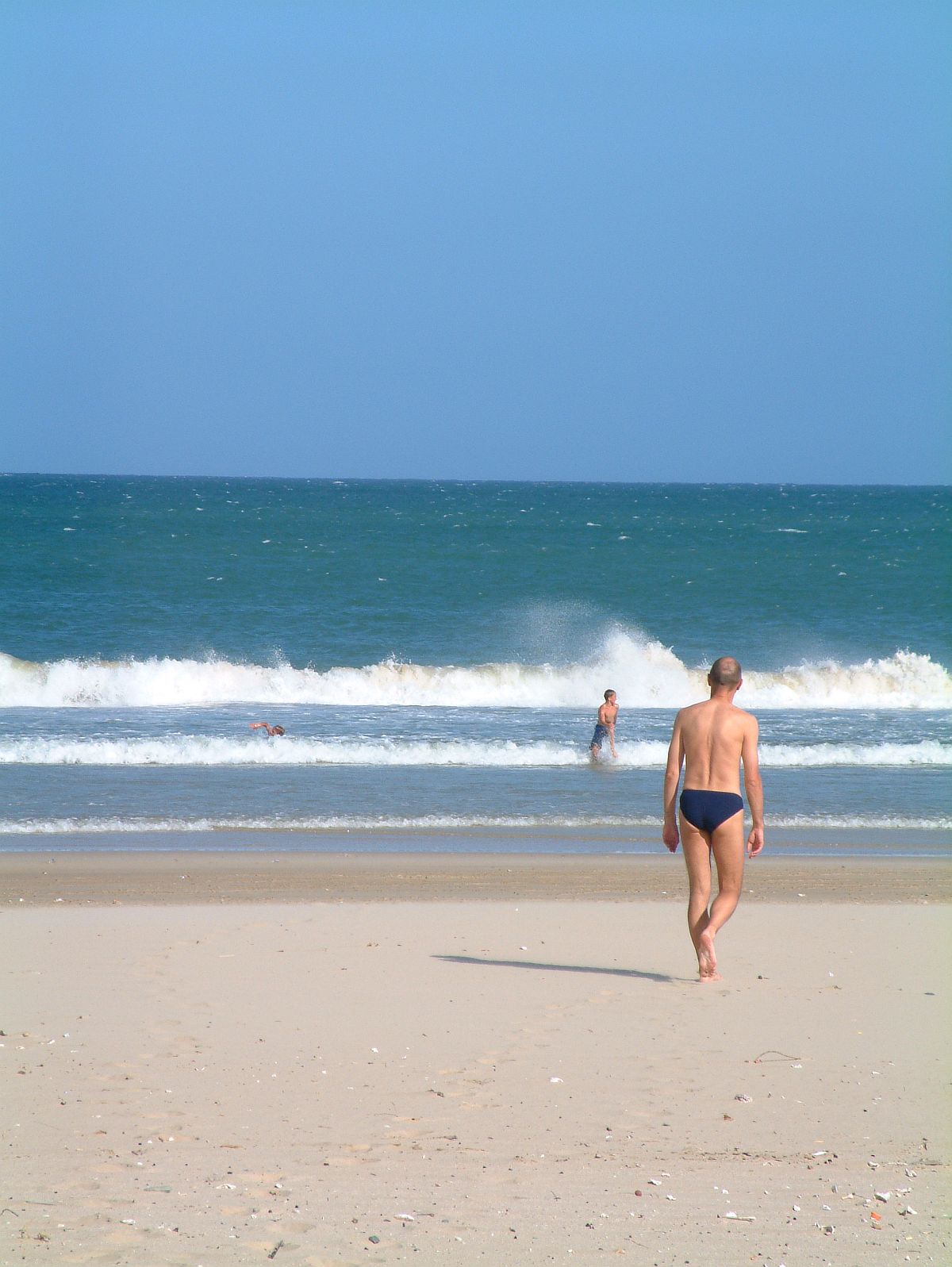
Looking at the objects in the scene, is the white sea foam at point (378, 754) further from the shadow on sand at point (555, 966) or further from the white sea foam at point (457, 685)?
the shadow on sand at point (555, 966)

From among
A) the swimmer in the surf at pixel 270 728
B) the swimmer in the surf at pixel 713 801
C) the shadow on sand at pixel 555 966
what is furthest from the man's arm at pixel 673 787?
the swimmer in the surf at pixel 270 728

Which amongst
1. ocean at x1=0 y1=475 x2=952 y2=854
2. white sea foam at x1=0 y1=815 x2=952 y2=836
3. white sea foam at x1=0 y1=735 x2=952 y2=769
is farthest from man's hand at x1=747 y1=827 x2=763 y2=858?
white sea foam at x1=0 y1=735 x2=952 y2=769

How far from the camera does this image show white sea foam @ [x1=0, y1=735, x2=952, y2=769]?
1488cm

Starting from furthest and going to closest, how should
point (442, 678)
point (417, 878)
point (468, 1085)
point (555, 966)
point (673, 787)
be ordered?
point (442, 678) < point (417, 878) < point (555, 966) < point (673, 787) < point (468, 1085)

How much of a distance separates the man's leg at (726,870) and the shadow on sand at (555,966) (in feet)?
1.22

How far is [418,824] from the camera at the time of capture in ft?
37.2

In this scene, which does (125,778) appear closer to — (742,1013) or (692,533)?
(742,1013)

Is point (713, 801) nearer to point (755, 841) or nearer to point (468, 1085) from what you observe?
point (755, 841)

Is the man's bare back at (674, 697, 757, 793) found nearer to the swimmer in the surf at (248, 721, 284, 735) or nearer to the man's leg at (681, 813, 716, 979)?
the man's leg at (681, 813, 716, 979)

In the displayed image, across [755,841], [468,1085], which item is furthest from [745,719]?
[468,1085]

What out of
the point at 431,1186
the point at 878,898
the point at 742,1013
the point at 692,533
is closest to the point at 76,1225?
the point at 431,1186

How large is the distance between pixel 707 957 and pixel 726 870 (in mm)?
439

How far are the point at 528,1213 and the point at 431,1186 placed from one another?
13.1 inches

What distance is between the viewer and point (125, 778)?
13.6 meters
